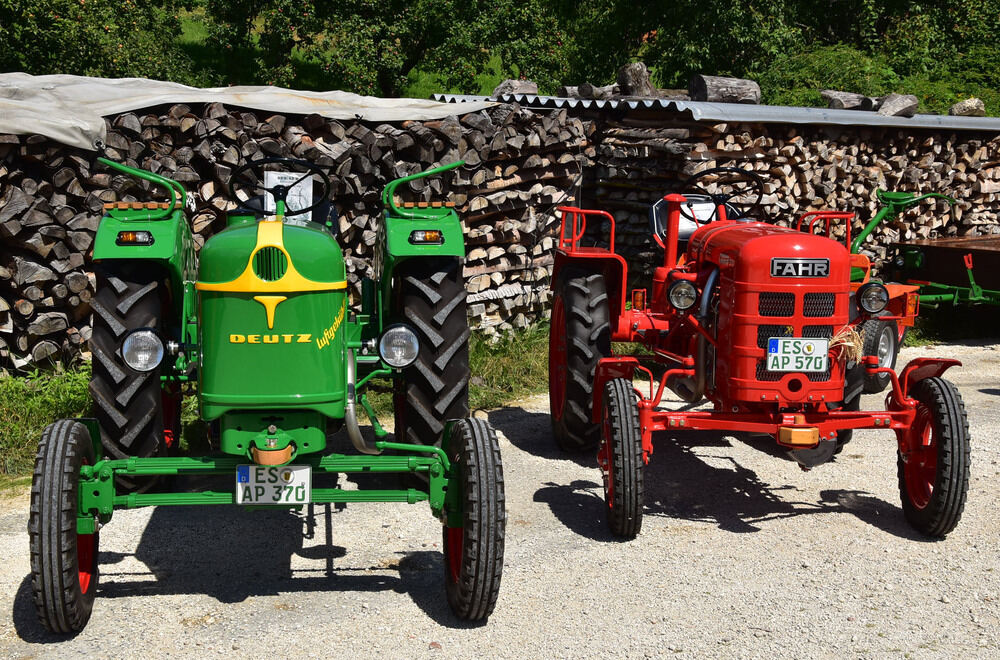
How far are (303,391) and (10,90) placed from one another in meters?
4.51

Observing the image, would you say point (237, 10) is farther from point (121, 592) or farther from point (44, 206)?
point (121, 592)

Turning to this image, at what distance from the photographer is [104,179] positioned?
662cm

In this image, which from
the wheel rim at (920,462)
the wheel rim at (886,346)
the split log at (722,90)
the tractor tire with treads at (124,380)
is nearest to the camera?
the tractor tire with treads at (124,380)

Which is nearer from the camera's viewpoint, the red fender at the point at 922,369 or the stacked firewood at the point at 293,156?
the red fender at the point at 922,369

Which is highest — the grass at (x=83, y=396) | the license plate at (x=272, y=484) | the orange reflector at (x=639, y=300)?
the orange reflector at (x=639, y=300)

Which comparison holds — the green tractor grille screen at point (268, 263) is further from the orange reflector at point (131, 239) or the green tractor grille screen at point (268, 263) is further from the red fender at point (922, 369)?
the red fender at point (922, 369)

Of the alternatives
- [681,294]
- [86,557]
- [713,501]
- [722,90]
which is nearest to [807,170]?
[722,90]

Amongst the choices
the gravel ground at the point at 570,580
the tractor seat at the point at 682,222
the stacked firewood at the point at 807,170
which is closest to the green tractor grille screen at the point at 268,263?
the gravel ground at the point at 570,580

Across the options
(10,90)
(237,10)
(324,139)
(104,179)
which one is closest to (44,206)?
(104,179)

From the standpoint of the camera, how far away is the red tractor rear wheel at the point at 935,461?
15.4 feet

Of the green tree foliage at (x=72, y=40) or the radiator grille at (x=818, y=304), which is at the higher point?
the green tree foliage at (x=72, y=40)

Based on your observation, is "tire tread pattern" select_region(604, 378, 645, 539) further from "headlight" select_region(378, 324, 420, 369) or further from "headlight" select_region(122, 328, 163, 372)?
"headlight" select_region(122, 328, 163, 372)

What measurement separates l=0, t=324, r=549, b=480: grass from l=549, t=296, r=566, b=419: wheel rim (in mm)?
821

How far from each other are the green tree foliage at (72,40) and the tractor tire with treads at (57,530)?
10.6 metres
